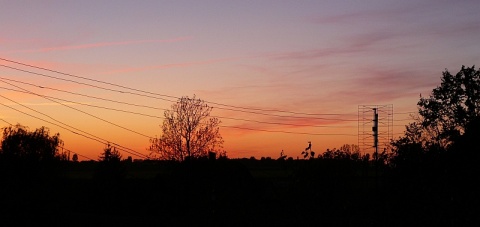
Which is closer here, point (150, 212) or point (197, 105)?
point (150, 212)

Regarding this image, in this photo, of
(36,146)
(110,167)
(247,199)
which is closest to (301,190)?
(247,199)

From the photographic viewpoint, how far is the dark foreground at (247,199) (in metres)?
20.8

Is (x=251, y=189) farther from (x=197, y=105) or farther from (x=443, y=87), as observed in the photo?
(x=197, y=105)

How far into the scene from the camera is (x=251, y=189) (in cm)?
5644

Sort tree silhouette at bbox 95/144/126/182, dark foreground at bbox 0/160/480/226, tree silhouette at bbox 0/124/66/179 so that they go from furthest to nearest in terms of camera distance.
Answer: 1. tree silhouette at bbox 0/124/66/179
2. tree silhouette at bbox 95/144/126/182
3. dark foreground at bbox 0/160/480/226

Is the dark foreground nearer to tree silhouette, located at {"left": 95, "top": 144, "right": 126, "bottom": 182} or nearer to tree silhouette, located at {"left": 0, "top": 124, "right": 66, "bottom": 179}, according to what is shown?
tree silhouette, located at {"left": 95, "top": 144, "right": 126, "bottom": 182}

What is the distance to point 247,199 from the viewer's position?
1716 inches

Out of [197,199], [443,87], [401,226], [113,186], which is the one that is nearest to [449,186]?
[401,226]

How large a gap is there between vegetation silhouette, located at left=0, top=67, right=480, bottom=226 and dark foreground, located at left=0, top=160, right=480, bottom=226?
0.06 meters

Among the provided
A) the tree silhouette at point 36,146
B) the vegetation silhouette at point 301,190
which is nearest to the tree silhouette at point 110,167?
the vegetation silhouette at point 301,190

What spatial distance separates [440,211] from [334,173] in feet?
43.6

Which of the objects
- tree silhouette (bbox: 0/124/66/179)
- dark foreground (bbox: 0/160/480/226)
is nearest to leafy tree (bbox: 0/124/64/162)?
tree silhouette (bbox: 0/124/66/179)

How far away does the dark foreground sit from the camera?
68.3ft

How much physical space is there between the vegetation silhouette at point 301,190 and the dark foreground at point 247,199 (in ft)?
0.18
